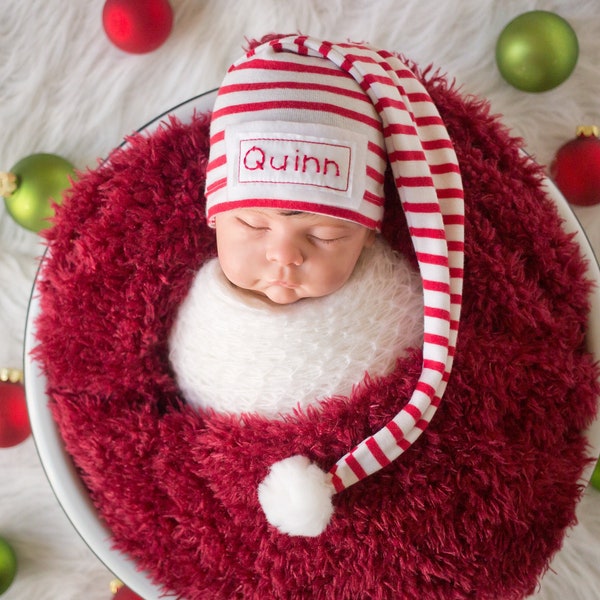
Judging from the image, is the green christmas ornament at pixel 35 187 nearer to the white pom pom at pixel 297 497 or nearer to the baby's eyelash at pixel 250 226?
the baby's eyelash at pixel 250 226

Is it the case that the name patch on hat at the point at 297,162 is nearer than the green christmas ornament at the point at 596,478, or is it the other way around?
the name patch on hat at the point at 297,162

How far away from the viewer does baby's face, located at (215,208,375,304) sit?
2.55 ft

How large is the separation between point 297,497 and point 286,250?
0.27 m

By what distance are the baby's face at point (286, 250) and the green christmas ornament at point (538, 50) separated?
463 mm

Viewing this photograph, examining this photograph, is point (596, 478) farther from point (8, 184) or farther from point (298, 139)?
point (8, 184)

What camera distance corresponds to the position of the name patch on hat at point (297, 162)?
755 mm

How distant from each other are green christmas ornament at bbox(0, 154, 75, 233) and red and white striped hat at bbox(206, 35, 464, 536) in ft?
1.19

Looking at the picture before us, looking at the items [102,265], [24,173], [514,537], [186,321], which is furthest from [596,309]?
[24,173]

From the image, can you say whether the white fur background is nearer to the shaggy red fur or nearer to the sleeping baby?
the shaggy red fur

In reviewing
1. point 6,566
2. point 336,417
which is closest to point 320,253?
point 336,417

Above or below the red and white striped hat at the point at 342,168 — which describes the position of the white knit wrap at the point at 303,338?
below

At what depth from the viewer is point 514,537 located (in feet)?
2.81

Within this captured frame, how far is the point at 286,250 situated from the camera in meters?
0.77

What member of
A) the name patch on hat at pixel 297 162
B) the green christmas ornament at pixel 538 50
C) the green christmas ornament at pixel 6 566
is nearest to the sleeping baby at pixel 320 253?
the name patch on hat at pixel 297 162
